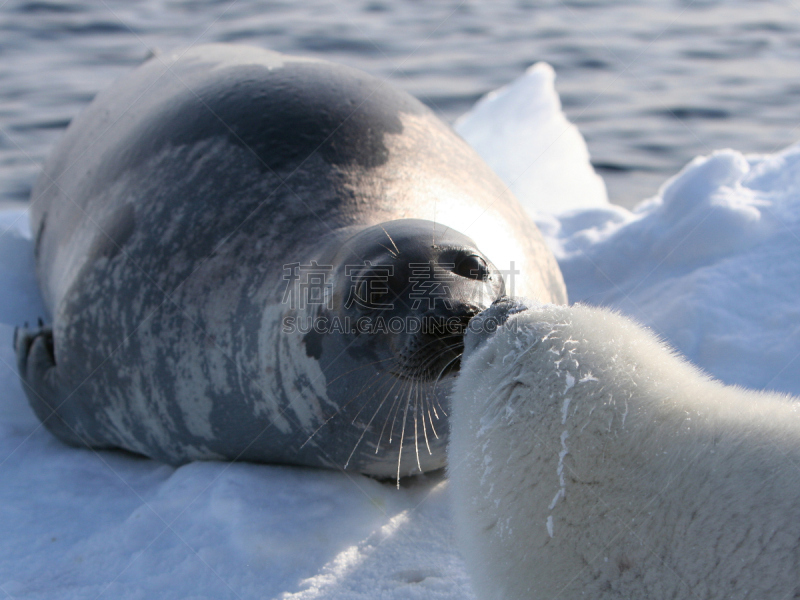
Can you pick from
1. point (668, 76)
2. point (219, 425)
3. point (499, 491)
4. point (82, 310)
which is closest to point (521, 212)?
point (219, 425)

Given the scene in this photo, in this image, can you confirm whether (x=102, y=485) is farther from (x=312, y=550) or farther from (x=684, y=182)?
(x=684, y=182)

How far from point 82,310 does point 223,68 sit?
116 centimetres

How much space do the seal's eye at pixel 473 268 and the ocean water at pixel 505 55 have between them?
4.04 metres

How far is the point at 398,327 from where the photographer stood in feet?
6.80

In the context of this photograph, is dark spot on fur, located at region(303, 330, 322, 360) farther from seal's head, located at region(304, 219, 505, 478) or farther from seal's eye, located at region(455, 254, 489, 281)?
seal's eye, located at region(455, 254, 489, 281)

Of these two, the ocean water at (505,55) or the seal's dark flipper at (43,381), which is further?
the ocean water at (505,55)

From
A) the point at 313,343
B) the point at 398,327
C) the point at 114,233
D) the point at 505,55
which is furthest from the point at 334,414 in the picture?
the point at 505,55

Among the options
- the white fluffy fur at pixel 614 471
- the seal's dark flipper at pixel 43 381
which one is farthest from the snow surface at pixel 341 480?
the white fluffy fur at pixel 614 471

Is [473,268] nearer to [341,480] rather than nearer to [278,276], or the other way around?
[278,276]

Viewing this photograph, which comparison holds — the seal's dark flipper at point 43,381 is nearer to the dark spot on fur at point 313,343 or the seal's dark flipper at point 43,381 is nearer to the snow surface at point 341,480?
the snow surface at point 341,480

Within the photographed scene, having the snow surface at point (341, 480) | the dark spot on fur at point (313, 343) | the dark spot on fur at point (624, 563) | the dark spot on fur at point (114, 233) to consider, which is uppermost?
the dark spot on fur at point (624, 563)

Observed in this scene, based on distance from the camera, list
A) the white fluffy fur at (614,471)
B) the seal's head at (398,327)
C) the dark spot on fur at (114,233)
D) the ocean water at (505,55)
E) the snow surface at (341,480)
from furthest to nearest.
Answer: the ocean water at (505,55) → the dark spot on fur at (114,233) → the snow surface at (341,480) → the seal's head at (398,327) → the white fluffy fur at (614,471)

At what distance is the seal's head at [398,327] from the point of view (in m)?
2.00

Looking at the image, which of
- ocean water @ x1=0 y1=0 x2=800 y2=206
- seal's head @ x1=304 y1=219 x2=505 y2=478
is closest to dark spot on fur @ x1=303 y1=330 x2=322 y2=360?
seal's head @ x1=304 y1=219 x2=505 y2=478
